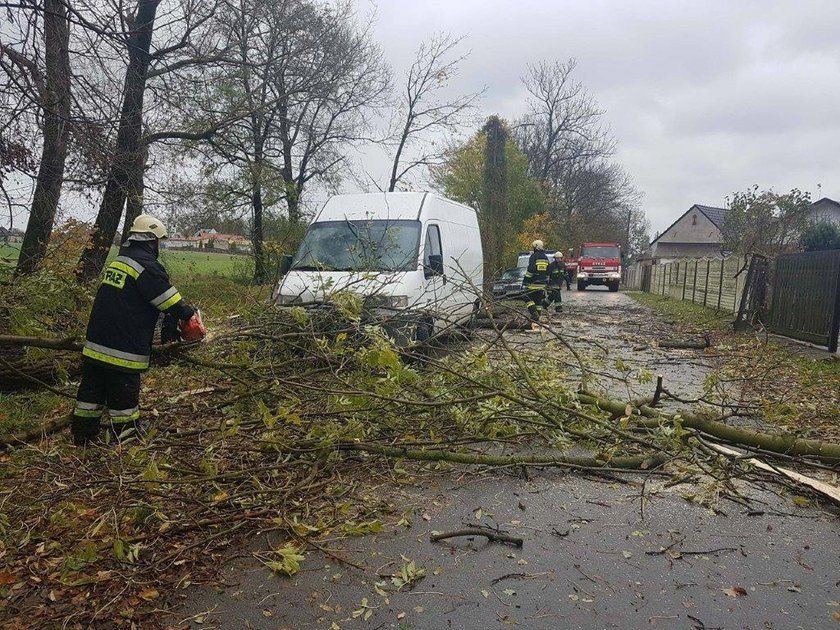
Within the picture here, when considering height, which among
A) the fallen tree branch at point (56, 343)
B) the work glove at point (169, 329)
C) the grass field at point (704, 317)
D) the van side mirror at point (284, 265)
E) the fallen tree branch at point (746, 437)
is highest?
the van side mirror at point (284, 265)

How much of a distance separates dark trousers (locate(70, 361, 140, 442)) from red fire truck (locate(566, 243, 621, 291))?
3192 centimetres

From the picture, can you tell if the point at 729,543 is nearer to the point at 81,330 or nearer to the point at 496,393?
the point at 496,393

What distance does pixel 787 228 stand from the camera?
1823 cm

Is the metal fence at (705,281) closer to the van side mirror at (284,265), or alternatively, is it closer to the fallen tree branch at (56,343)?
the van side mirror at (284,265)

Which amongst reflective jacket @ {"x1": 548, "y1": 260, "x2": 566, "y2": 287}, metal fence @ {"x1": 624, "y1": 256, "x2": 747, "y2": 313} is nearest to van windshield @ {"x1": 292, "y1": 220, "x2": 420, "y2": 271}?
reflective jacket @ {"x1": 548, "y1": 260, "x2": 566, "y2": 287}

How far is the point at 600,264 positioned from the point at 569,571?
32.6m

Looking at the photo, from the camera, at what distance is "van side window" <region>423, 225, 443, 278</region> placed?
8188 millimetres

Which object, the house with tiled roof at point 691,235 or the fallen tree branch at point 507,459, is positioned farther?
the house with tiled roof at point 691,235

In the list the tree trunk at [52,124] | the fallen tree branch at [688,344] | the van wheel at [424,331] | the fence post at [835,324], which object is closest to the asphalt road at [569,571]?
the van wheel at [424,331]

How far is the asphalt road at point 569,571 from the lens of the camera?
2.51 m

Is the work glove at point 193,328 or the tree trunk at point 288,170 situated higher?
the tree trunk at point 288,170

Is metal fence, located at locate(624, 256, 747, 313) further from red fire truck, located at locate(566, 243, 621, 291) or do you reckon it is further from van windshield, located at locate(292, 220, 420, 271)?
van windshield, located at locate(292, 220, 420, 271)

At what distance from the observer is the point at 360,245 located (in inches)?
313

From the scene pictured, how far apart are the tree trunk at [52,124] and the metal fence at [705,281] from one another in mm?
12162
